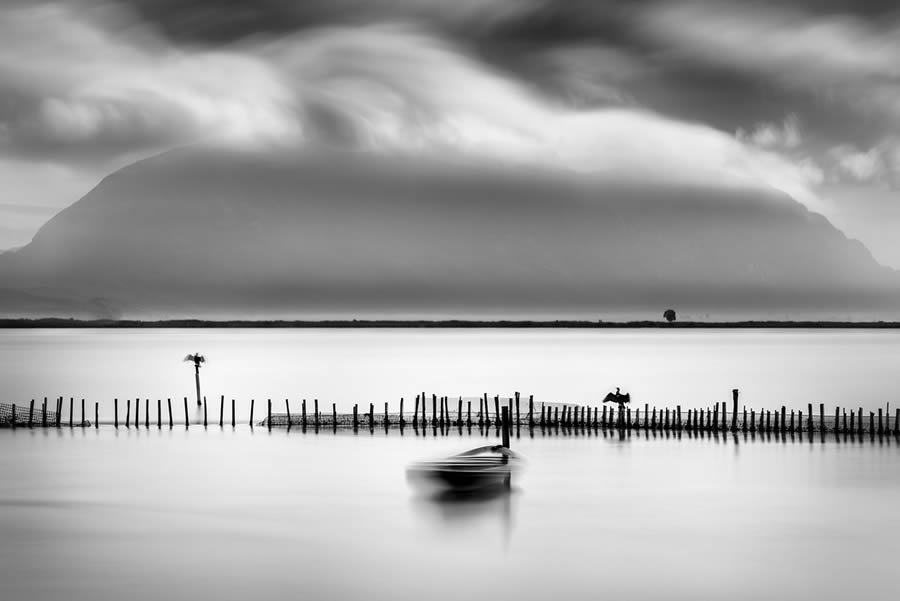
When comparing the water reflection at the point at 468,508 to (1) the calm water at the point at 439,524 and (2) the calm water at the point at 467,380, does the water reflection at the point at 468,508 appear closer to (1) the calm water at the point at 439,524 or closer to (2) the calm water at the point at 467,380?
(1) the calm water at the point at 439,524

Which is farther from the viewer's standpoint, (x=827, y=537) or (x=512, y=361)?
(x=512, y=361)

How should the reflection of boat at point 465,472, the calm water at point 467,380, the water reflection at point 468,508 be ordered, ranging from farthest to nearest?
the calm water at point 467,380 → the reflection of boat at point 465,472 → the water reflection at point 468,508

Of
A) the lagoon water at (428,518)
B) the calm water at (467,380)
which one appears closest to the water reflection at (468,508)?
the lagoon water at (428,518)

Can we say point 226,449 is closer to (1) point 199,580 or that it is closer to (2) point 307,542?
(2) point 307,542

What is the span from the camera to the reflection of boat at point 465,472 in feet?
101

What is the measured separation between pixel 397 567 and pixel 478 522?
5.13 meters

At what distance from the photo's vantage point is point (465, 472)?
102ft

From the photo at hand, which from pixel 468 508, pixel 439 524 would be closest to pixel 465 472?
pixel 468 508

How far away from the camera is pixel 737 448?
4331 centimetres

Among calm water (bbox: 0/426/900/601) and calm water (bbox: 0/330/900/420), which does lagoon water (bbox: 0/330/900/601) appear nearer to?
calm water (bbox: 0/426/900/601)

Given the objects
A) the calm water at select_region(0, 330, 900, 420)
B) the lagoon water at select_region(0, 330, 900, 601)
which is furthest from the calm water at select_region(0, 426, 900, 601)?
the calm water at select_region(0, 330, 900, 420)

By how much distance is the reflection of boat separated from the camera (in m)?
30.7

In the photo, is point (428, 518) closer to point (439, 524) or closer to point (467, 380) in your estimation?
point (439, 524)

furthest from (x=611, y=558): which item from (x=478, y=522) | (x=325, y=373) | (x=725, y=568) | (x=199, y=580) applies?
(x=325, y=373)
